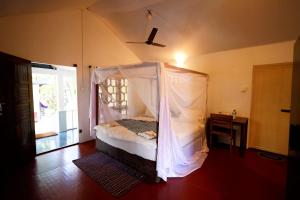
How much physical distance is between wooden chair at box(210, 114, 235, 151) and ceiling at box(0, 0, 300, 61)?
5.64ft

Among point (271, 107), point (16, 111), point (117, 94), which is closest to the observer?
point (16, 111)

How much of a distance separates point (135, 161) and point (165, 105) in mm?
1151

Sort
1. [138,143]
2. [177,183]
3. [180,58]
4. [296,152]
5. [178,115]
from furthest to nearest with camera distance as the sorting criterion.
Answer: [180,58] → [178,115] → [138,143] → [177,183] → [296,152]

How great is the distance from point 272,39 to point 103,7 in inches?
149

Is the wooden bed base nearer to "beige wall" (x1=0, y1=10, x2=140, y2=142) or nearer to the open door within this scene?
"beige wall" (x1=0, y1=10, x2=140, y2=142)

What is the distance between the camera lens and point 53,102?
17.1 feet

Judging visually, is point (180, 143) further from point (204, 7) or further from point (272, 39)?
point (272, 39)

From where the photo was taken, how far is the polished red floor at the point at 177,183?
2070 millimetres

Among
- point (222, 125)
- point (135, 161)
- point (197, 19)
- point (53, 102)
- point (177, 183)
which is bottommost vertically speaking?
point (177, 183)

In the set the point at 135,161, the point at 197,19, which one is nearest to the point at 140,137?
the point at 135,161

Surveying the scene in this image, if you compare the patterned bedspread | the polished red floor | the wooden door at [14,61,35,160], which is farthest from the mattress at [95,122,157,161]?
the wooden door at [14,61,35,160]

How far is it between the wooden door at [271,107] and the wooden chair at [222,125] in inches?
26.3

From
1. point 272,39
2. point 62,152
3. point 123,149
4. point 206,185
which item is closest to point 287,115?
point 272,39

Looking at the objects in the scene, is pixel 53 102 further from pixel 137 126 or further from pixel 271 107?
pixel 271 107
